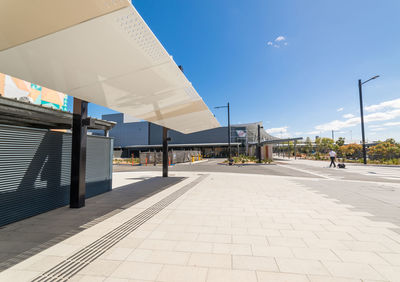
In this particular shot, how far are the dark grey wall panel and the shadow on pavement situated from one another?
0.31 m

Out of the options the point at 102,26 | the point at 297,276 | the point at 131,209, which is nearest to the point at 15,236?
the point at 131,209

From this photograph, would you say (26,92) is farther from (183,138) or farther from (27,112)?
(183,138)

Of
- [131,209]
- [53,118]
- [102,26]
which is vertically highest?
[102,26]

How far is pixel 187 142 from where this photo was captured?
2169 inches

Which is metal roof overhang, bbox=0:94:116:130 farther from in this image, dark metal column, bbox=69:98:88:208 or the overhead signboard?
the overhead signboard

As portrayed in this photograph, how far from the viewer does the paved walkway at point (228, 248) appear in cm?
248

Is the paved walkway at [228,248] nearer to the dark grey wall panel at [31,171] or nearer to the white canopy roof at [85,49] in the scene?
the dark grey wall panel at [31,171]

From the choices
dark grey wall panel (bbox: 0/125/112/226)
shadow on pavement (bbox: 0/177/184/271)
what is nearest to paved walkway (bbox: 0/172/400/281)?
shadow on pavement (bbox: 0/177/184/271)

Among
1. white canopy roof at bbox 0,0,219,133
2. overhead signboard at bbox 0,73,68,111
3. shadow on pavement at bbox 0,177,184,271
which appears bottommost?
shadow on pavement at bbox 0,177,184,271

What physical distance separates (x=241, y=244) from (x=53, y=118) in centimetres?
630

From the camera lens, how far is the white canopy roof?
2.35 m

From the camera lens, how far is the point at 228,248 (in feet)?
10.4

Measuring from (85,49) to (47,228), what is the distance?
3.93 meters

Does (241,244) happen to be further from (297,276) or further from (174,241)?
(174,241)
